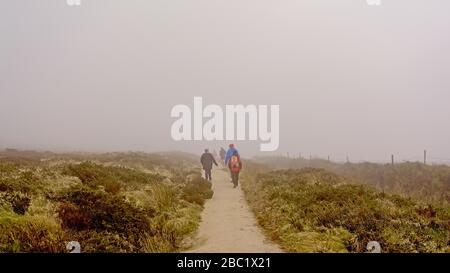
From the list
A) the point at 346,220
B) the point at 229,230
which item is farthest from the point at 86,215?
the point at 346,220

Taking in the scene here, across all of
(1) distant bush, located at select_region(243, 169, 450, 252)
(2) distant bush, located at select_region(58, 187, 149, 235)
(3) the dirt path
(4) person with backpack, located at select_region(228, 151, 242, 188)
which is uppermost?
(4) person with backpack, located at select_region(228, 151, 242, 188)

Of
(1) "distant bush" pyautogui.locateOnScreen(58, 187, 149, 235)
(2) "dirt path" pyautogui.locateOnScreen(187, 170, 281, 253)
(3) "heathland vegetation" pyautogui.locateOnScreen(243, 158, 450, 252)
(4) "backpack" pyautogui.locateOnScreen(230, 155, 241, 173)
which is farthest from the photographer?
(4) "backpack" pyautogui.locateOnScreen(230, 155, 241, 173)

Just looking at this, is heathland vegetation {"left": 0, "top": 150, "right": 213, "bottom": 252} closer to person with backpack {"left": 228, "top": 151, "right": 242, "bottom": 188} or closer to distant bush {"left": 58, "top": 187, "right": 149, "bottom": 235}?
distant bush {"left": 58, "top": 187, "right": 149, "bottom": 235}

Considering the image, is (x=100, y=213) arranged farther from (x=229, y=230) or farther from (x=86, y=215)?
(x=229, y=230)

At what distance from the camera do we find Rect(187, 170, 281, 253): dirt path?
10.3m

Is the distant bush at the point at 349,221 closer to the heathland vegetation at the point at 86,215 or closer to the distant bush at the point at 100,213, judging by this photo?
the heathland vegetation at the point at 86,215

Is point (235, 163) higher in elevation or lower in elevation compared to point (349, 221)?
higher

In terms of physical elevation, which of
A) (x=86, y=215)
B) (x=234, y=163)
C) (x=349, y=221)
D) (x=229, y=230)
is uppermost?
(x=234, y=163)

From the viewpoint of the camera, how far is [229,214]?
15.3m

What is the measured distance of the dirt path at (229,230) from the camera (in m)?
10.3

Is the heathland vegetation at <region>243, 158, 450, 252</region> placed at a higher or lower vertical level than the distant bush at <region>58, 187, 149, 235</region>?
lower

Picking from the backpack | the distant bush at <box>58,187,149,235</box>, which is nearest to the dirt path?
the distant bush at <box>58,187,149,235</box>

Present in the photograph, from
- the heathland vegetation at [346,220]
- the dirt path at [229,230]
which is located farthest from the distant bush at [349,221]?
the dirt path at [229,230]

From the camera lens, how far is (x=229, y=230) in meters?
12.5
